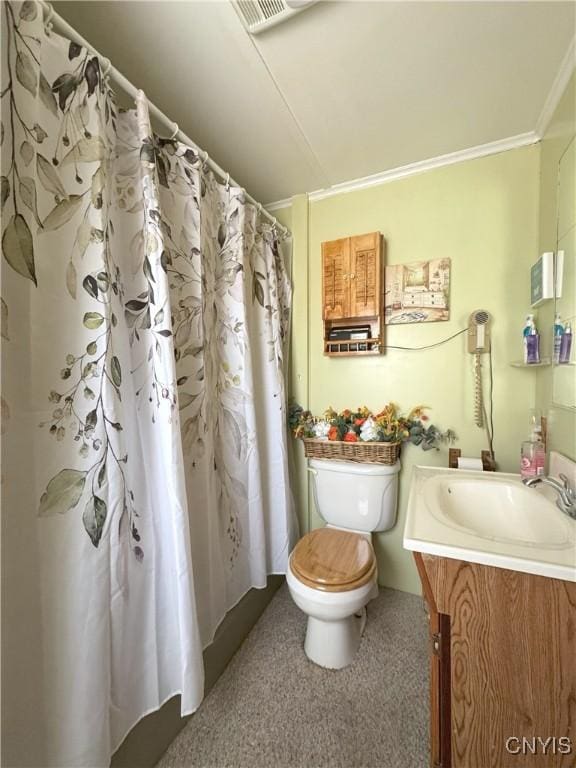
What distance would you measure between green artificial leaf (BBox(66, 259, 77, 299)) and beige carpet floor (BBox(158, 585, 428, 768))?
4.76 feet

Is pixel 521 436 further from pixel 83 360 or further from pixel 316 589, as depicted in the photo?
pixel 83 360

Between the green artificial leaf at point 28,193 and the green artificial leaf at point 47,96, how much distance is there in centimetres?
22

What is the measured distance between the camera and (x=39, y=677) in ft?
2.08

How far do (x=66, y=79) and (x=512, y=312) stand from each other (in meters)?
1.76

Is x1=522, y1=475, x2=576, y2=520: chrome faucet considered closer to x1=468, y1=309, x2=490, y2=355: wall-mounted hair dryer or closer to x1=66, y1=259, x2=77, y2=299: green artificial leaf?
x1=468, y1=309, x2=490, y2=355: wall-mounted hair dryer

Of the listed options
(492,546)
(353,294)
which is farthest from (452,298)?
(492,546)

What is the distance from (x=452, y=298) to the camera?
1438mm

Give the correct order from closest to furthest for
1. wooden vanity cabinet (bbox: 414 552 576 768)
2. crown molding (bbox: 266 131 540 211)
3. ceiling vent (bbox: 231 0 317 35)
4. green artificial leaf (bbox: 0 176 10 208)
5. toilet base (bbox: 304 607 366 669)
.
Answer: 1. green artificial leaf (bbox: 0 176 10 208)
2. wooden vanity cabinet (bbox: 414 552 576 768)
3. ceiling vent (bbox: 231 0 317 35)
4. toilet base (bbox: 304 607 366 669)
5. crown molding (bbox: 266 131 540 211)

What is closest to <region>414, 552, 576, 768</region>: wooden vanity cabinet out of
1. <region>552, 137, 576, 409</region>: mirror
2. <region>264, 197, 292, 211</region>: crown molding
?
<region>552, 137, 576, 409</region>: mirror

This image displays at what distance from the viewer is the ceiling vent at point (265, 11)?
0.79 m

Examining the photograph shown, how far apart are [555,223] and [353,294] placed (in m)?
0.83

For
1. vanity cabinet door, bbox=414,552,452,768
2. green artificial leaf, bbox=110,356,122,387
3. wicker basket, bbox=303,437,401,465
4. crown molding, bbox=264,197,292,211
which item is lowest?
vanity cabinet door, bbox=414,552,452,768

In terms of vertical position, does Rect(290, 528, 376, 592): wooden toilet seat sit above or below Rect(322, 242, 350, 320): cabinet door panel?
below

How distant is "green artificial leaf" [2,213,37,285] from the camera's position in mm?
576
